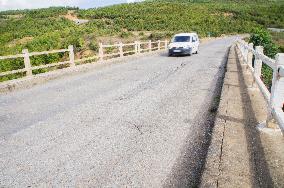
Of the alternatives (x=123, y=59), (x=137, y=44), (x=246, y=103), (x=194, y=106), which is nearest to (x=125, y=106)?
(x=194, y=106)

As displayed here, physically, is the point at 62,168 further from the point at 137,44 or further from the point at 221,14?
the point at 221,14

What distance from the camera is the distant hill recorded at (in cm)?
5750

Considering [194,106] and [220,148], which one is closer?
[220,148]

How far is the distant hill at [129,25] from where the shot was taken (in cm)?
5750

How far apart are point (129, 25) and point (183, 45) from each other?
66.2 meters

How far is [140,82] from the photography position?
444 inches

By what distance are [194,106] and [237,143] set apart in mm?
3302

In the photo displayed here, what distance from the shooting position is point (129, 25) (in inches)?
3418

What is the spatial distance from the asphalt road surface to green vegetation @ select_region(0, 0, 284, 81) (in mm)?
28976

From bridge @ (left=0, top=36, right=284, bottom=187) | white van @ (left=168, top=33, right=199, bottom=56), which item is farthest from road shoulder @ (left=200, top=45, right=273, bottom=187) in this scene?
white van @ (left=168, top=33, right=199, bottom=56)

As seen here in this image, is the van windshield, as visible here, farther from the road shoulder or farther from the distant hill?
the distant hill

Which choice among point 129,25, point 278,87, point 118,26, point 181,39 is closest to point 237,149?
point 278,87

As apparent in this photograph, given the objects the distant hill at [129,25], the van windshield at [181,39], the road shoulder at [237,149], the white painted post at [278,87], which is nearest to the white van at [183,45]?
the van windshield at [181,39]

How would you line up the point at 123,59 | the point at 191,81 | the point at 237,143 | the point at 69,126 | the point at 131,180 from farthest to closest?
the point at 123,59, the point at 191,81, the point at 69,126, the point at 237,143, the point at 131,180
